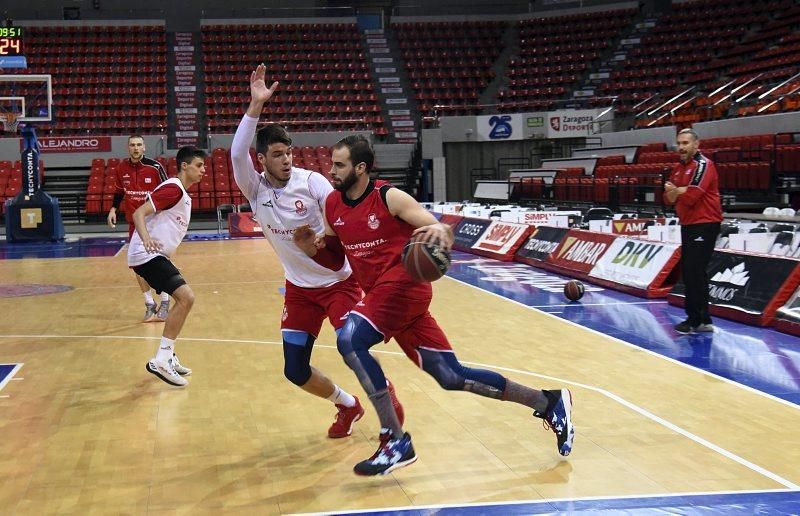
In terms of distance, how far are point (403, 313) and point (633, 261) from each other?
8653mm

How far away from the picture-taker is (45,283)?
51.9ft

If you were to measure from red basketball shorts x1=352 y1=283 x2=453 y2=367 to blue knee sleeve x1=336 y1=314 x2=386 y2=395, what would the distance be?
0.05 metres

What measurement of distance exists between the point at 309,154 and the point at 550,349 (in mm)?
23988

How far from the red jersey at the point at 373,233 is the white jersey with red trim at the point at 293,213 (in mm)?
566

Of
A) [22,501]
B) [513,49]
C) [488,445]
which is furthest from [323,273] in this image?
[513,49]

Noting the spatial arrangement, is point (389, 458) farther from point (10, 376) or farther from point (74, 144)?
point (74, 144)

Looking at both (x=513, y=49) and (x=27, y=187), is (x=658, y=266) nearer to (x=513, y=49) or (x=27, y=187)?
(x=27, y=187)

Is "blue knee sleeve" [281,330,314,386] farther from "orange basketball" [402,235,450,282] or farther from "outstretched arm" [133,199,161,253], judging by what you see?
"outstretched arm" [133,199,161,253]

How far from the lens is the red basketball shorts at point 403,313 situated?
5.12m

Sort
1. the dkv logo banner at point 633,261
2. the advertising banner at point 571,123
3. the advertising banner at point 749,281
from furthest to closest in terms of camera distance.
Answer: the advertising banner at point 571,123 < the dkv logo banner at point 633,261 < the advertising banner at point 749,281

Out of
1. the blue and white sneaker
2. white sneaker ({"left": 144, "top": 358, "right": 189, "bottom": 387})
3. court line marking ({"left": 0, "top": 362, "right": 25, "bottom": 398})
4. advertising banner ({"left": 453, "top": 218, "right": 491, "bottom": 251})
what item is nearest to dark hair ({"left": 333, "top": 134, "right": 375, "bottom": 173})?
the blue and white sneaker

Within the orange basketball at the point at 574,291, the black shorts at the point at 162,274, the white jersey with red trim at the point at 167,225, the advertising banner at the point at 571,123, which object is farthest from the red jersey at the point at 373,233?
the advertising banner at the point at 571,123

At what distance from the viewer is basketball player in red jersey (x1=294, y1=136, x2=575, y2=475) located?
5.13 meters

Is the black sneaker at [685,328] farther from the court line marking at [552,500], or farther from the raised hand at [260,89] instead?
the raised hand at [260,89]
